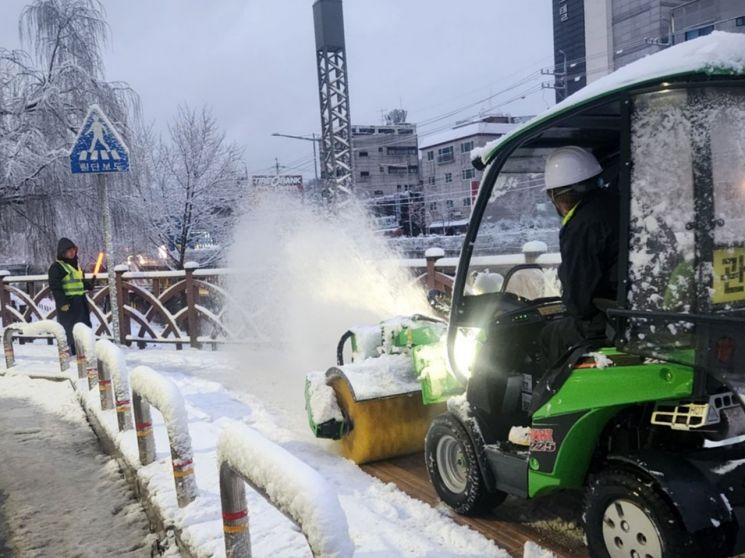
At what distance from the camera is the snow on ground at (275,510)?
3.48 meters

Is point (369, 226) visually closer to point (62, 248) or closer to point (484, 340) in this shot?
point (62, 248)

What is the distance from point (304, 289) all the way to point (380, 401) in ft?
14.6

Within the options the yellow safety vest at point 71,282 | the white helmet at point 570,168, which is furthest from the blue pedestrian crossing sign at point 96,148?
the white helmet at point 570,168

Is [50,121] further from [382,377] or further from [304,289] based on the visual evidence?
[382,377]

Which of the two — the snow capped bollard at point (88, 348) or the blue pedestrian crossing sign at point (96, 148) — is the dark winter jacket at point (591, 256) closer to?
the snow capped bollard at point (88, 348)

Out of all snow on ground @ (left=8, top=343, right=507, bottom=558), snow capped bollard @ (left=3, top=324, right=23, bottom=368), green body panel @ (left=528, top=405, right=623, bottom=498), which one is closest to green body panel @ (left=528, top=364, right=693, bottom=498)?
green body panel @ (left=528, top=405, right=623, bottom=498)

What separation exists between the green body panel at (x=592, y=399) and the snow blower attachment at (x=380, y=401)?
66.0 inches

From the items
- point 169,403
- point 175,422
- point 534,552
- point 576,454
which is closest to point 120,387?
point 169,403

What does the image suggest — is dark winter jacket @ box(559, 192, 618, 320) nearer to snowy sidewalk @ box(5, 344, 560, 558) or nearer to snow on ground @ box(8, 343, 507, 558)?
snowy sidewalk @ box(5, 344, 560, 558)

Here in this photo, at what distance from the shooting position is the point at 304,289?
29.9 feet

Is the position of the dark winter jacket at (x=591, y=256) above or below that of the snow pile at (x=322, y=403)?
above

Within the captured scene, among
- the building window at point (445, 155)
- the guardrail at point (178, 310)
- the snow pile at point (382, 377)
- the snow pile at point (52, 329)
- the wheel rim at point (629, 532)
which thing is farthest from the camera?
the building window at point (445, 155)

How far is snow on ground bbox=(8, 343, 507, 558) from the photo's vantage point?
348 cm

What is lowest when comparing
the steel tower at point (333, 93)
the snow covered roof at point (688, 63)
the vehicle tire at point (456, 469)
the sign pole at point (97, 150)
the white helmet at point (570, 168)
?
the vehicle tire at point (456, 469)
